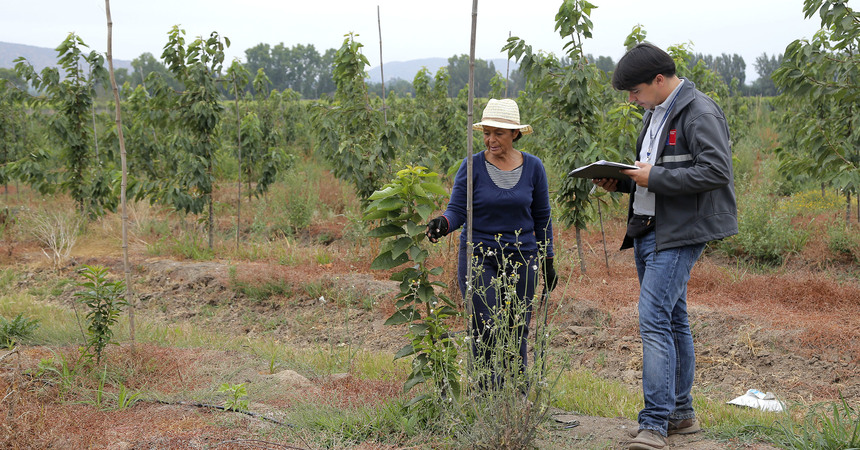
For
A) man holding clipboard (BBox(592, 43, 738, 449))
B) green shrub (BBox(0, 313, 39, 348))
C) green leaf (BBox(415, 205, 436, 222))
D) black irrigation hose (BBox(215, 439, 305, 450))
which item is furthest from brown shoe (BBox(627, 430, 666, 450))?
green shrub (BBox(0, 313, 39, 348))

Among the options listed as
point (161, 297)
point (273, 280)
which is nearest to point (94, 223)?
point (161, 297)

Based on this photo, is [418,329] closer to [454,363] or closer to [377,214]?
[454,363]

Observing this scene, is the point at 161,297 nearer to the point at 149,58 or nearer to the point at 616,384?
the point at 616,384

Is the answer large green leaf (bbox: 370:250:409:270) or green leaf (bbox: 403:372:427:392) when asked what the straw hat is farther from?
green leaf (bbox: 403:372:427:392)

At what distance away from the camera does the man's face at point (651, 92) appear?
2791mm

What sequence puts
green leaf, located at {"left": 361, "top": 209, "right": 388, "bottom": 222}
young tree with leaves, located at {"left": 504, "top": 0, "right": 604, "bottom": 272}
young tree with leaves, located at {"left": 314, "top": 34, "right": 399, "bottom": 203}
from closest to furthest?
green leaf, located at {"left": 361, "top": 209, "right": 388, "bottom": 222}
young tree with leaves, located at {"left": 504, "top": 0, "right": 604, "bottom": 272}
young tree with leaves, located at {"left": 314, "top": 34, "right": 399, "bottom": 203}

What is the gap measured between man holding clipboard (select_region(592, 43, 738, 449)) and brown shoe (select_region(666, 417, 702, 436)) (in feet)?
0.71

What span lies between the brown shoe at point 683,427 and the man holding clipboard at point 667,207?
0.71 ft

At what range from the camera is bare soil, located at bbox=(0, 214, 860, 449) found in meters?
3.00

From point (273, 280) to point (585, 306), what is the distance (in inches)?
144

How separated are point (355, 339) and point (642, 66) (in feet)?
13.4

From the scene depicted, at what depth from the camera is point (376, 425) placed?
119 inches

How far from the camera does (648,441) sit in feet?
8.97

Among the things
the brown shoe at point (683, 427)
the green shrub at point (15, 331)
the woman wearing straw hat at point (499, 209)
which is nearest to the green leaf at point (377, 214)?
the woman wearing straw hat at point (499, 209)
